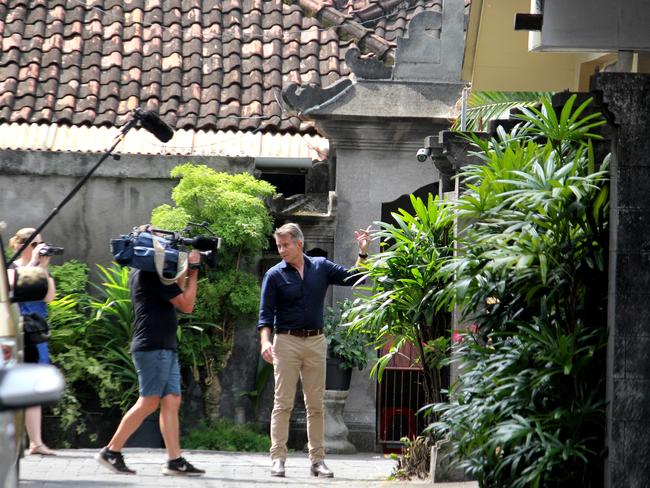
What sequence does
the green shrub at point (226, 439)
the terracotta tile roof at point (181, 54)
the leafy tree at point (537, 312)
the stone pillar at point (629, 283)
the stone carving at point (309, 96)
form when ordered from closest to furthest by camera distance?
the stone pillar at point (629, 283), the leafy tree at point (537, 312), the green shrub at point (226, 439), the stone carving at point (309, 96), the terracotta tile roof at point (181, 54)

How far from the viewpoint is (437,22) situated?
1549cm

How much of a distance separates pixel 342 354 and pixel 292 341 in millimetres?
3188

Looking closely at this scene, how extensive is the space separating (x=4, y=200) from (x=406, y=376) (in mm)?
4632

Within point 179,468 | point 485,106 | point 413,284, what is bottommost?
point 179,468

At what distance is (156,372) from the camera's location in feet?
34.8

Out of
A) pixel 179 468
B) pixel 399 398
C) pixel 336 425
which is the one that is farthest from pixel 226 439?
pixel 179 468

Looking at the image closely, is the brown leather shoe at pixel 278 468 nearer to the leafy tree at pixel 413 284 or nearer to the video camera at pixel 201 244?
the leafy tree at pixel 413 284

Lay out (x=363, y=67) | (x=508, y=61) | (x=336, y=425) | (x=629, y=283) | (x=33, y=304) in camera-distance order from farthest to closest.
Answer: (x=363, y=67) → (x=336, y=425) → (x=508, y=61) → (x=33, y=304) → (x=629, y=283)

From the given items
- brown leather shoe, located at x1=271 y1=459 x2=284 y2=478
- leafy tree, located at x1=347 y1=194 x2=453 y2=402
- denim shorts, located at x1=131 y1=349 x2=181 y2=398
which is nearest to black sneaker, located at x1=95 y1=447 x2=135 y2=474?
denim shorts, located at x1=131 y1=349 x2=181 y2=398

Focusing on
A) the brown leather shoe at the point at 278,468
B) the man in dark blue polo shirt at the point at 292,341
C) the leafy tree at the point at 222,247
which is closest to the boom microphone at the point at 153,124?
the man in dark blue polo shirt at the point at 292,341

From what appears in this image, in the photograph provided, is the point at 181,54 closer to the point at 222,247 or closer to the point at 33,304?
the point at 222,247

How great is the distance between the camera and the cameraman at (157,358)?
10.6 meters

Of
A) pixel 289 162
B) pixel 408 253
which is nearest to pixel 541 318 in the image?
pixel 408 253

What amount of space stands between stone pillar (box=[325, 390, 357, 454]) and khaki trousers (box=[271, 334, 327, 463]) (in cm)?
316
